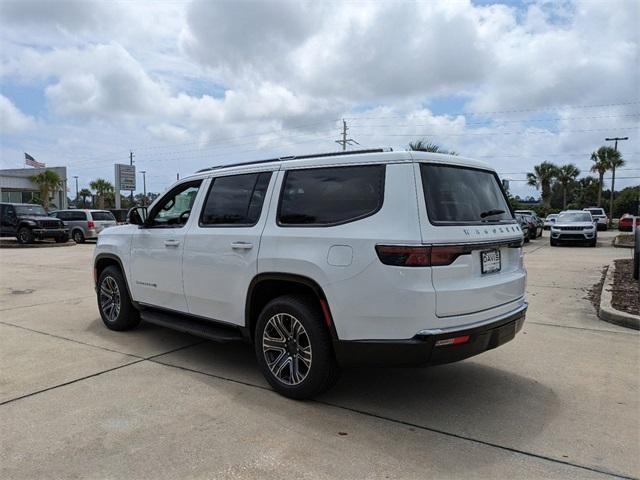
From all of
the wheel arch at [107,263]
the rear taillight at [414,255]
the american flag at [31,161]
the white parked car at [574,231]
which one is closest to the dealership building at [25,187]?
the american flag at [31,161]

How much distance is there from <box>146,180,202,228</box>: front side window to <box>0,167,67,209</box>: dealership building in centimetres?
4675

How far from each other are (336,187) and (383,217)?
556mm

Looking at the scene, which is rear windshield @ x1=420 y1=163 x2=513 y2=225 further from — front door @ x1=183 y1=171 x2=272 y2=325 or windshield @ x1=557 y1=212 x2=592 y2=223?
windshield @ x1=557 y1=212 x2=592 y2=223

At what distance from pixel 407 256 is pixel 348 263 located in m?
0.43

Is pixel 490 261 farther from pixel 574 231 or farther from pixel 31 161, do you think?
pixel 31 161

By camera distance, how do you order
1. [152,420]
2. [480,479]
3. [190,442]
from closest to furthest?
[480,479] < [190,442] < [152,420]

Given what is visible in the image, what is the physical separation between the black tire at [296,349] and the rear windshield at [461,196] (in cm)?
119

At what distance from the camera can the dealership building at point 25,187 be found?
1818 inches

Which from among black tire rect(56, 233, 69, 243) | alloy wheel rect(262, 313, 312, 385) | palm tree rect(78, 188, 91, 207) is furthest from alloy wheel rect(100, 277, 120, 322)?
palm tree rect(78, 188, 91, 207)

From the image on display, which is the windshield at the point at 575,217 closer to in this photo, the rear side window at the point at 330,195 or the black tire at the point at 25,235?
the rear side window at the point at 330,195

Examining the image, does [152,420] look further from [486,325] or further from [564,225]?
[564,225]

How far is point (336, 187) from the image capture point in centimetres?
394

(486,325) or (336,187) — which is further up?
(336,187)

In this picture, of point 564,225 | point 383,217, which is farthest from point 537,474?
point 564,225
